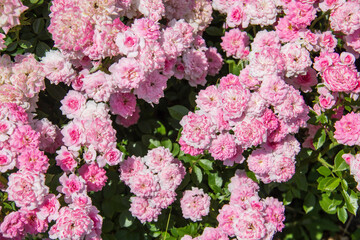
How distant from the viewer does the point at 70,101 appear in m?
2.25

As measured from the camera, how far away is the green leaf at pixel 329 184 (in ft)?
7.68

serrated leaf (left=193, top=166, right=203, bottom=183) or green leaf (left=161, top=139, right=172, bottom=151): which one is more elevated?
green leaf (left=161, top=139, right=172, bottom=151)

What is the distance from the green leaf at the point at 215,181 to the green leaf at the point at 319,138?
0.64 metres

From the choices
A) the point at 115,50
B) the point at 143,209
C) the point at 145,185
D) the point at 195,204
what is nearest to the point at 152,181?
the point at 145,185

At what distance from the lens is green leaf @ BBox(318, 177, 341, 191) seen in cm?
234

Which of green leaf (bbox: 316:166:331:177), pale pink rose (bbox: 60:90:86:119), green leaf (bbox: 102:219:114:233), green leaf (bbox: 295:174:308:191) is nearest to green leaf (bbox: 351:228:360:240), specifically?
green leaf (bbox: 295:174:308:191)

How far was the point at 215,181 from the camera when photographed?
255 cm

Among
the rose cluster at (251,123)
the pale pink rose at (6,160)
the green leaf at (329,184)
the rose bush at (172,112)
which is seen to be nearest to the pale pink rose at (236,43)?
the rose bush at (172,112)

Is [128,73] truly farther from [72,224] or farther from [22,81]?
[72,224]

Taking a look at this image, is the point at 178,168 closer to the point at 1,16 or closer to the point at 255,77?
the point at 255,77

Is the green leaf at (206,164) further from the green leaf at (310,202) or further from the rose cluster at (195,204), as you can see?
the green leaf at (310,202)

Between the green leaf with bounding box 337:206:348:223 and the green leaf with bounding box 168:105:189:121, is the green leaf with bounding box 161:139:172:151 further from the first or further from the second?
the green leaf with bounding box 337:206:348:223

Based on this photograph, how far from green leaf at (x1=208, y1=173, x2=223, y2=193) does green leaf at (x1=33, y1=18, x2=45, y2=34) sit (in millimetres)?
1403

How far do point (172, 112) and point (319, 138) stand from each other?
938 mm
